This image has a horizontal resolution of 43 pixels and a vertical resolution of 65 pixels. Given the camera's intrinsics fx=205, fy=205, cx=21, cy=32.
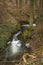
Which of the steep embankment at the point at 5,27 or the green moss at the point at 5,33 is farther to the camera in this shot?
the steep embankment at the point at 5,27

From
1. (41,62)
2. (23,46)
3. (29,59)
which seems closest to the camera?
(41,62)

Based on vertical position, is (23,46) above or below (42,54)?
below

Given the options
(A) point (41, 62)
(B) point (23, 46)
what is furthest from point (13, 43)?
(A) point (41, 62)

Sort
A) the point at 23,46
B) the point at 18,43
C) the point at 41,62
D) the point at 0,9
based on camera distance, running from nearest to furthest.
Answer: the point at 41,62 → the point at 23,46 → the point at 18,43 → the point at 0,9

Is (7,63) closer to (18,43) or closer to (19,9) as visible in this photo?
(18,43)

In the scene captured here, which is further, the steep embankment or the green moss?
the steep embankment

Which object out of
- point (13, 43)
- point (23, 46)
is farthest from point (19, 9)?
point (23, 46)

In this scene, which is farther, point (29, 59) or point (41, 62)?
point (29, 59)

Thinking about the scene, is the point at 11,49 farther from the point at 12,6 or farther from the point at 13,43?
the point at 12,6

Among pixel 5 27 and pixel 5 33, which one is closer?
pixel 5 33
